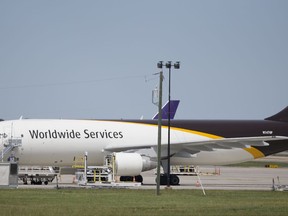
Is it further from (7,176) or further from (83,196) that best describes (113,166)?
(83,196)

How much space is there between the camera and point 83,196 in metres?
34.5

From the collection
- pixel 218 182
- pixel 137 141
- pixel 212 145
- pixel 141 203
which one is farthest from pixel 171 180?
pixel 141 203

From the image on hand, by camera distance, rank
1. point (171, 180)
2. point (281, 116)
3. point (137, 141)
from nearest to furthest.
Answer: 1. point (171, 180)
2. point (137, 141)
3. point (281, 116)

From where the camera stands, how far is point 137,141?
5181cm

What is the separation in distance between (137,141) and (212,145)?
17.7ft

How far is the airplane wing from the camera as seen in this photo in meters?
49.3

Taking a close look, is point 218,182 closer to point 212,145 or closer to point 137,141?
point 212,145

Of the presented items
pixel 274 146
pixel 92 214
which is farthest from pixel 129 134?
pixel 92 214

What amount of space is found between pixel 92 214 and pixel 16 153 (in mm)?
24534

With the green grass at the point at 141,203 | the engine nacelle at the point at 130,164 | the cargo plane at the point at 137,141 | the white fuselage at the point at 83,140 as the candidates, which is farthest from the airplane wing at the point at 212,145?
the green grass at the point at 141,203

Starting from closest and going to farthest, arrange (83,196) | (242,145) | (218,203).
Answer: (218,203), (83,196), (242,145)

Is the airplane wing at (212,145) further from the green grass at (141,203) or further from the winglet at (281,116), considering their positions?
the green grass at (141,203)

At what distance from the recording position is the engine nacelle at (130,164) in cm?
4741

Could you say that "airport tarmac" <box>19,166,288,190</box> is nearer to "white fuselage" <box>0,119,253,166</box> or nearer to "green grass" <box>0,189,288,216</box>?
"white fuselage" <box>0,119,253,166</box>
